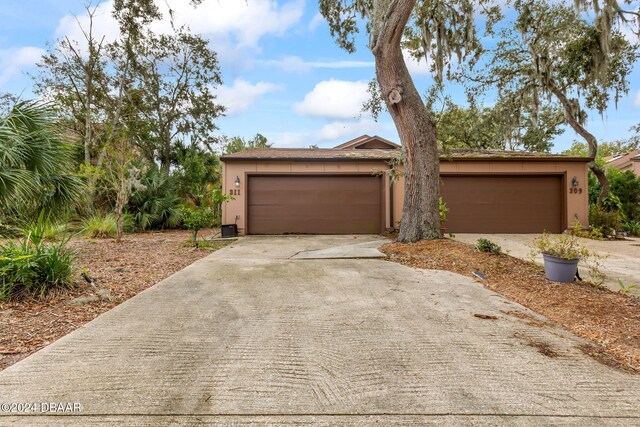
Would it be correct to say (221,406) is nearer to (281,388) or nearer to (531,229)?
(281,388)

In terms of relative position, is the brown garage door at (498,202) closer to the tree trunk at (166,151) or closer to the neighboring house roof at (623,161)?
the tree trunk at (166,151)

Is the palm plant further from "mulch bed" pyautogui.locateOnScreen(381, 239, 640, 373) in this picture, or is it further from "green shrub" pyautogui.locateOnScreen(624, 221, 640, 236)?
"green shrub" pyautogui.locateOnScreen(624, 221, 640, 236)

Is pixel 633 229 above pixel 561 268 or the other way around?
above

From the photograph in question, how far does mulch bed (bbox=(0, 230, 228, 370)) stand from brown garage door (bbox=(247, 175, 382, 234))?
3706mm

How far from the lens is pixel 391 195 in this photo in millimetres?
9773

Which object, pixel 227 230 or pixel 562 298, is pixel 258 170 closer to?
pixel 227 230

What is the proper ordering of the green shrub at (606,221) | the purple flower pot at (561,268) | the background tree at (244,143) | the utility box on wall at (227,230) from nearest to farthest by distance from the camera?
1. the purple flower pot at (561,268)
2. the green shrub at (606,221)
3. the utility box on wall at (227,230)
4. the background tree at (244,143)

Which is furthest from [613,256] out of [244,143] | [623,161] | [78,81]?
[244,143]

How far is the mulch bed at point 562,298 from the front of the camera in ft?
7.75

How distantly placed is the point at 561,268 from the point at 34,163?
23.5ft

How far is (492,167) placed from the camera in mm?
9727

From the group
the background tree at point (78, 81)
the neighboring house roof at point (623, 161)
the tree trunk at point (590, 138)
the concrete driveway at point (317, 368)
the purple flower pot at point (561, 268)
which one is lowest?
the concrete driveway at point (317, 368)

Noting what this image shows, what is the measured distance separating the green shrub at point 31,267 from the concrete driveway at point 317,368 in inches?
35.4

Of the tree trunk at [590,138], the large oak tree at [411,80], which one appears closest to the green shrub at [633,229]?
the tree trunk at [590,138]
